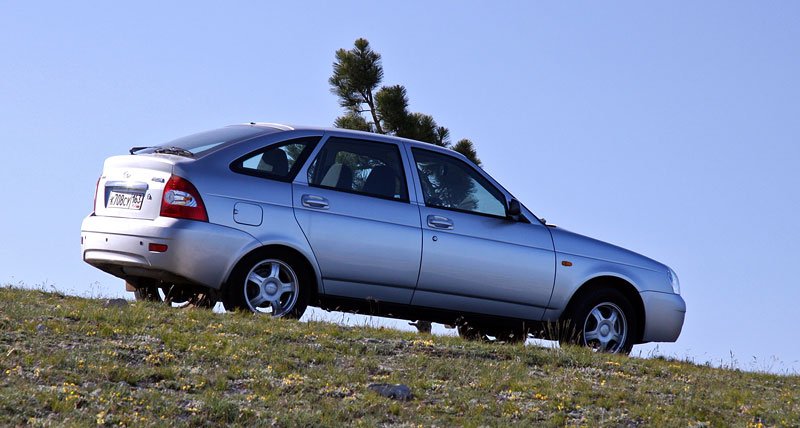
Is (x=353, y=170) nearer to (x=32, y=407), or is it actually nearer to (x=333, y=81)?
(x=32, y=407)

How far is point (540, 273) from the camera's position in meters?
10.5

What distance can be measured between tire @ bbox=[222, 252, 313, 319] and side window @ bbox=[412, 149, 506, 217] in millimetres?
1446

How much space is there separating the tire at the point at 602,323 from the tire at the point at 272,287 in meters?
2.49

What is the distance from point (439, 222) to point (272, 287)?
1.53m

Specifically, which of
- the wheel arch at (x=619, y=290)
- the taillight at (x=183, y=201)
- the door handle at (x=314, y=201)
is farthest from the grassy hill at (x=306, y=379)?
the wheel arch at (x=619, y=290)

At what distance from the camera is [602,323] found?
1084 cm

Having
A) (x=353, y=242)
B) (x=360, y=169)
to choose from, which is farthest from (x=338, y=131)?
(x=353, y=242)

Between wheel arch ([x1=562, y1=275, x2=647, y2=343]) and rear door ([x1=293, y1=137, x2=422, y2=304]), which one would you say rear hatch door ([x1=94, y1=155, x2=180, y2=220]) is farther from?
wheel arch ([x1=562, y1=275, x2=647, y2=343])

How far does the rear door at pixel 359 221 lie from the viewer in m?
9.61

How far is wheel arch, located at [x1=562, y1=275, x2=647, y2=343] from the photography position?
10.8 meters

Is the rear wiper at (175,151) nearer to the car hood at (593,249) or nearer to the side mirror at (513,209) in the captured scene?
the side mirror at (513,209)

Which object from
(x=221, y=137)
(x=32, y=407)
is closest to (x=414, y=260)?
(x=221, y=137)

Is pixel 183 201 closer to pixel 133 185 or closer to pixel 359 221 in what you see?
pixel 133 185

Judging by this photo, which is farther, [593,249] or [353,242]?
[593,249]
